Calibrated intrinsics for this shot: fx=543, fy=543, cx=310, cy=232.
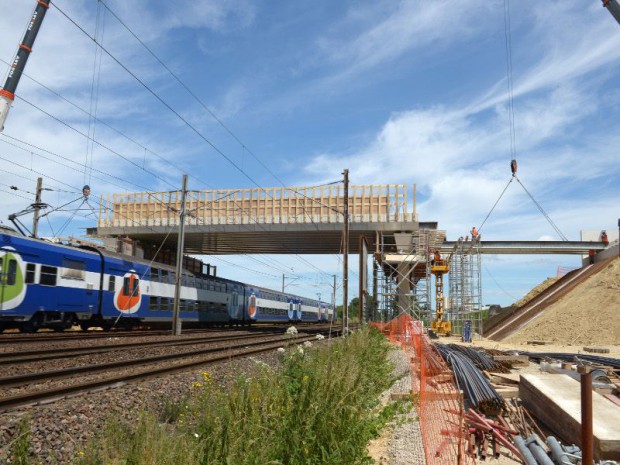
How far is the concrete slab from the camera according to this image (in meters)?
6.54

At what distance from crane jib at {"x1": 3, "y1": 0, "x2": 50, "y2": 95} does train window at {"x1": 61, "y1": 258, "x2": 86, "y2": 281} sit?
6.72 metres

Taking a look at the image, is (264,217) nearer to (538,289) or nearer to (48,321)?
(48,321)

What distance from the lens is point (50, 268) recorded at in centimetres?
2061

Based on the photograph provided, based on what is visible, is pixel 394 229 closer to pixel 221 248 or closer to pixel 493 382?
pixel 221 248

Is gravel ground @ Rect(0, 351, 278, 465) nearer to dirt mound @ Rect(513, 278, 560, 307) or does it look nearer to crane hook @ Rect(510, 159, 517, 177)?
crane hook @ Rect(510, 159, 517, 177)

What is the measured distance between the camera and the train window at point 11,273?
18.3 meters

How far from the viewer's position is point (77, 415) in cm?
768

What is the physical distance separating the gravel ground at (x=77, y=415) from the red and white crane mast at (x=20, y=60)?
13096 mm

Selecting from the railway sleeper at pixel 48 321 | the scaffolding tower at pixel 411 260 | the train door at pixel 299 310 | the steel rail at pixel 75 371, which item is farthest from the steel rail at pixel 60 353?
the train door at pixel 299 310

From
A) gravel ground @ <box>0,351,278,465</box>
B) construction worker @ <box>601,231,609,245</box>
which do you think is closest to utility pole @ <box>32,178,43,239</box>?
gravel ground @ <box>0,351,278,465</box>

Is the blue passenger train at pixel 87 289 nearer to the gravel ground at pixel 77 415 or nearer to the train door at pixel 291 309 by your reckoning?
the gravel ground at pixel 77 415

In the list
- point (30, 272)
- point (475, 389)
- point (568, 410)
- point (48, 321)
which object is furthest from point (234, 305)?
point (568, 410)

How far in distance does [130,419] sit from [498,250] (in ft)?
137

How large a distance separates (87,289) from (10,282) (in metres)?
4.90
